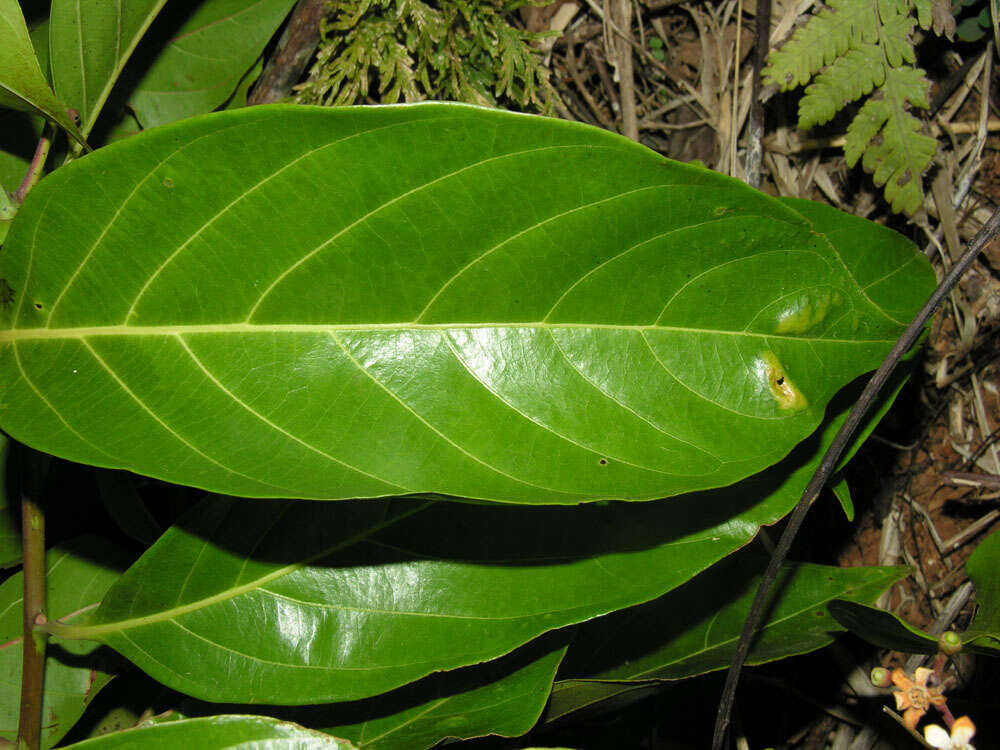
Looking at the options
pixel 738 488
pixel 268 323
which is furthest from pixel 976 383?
pixel 268 323

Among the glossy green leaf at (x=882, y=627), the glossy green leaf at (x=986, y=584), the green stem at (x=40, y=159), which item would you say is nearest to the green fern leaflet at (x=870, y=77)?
the glossy green leaf at (x=986, y=584)

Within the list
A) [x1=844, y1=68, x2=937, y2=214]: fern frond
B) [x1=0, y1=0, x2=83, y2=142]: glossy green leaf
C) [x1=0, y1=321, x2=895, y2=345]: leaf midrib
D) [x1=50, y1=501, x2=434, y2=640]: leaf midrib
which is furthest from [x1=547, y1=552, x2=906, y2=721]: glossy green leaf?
[x1=0, y1=0, x2=83, y2=142]: glossy green leaf

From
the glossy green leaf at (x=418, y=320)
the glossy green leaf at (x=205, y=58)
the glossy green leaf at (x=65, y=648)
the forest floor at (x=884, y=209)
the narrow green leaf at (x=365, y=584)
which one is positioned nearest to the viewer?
the glossy green leaf at (x=418, y=320)

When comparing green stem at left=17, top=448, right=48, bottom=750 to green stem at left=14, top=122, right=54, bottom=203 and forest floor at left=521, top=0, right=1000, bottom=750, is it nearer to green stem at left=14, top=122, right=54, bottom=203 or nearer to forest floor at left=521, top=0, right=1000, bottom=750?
green stem at left=14, top=122, right=54, bottom=203

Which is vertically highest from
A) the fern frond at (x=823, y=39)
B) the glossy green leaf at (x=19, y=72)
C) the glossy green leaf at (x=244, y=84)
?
the glossy green leaf at (x=19, y=72)

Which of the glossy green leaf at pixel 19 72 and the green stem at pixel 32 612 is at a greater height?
the glossy green leaf at pixel 19 72

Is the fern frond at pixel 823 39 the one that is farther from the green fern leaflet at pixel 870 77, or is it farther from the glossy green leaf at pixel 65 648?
the glossy green leaf at pixel 65 648

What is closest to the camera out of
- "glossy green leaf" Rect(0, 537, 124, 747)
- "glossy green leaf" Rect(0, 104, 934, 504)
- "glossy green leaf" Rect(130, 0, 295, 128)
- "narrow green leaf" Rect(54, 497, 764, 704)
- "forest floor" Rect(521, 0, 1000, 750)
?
"glossy green leaf" Rect(0, 104, 934, 504)

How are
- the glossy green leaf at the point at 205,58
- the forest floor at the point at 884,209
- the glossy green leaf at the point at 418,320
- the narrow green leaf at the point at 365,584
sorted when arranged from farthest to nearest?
1. the forest floor at the point at 884,209
2. the glossy green leaf at the point at 205,58
3. the narrow green leaf at the point at 365,584
4. the glossy green leaf at the point at 418,320
